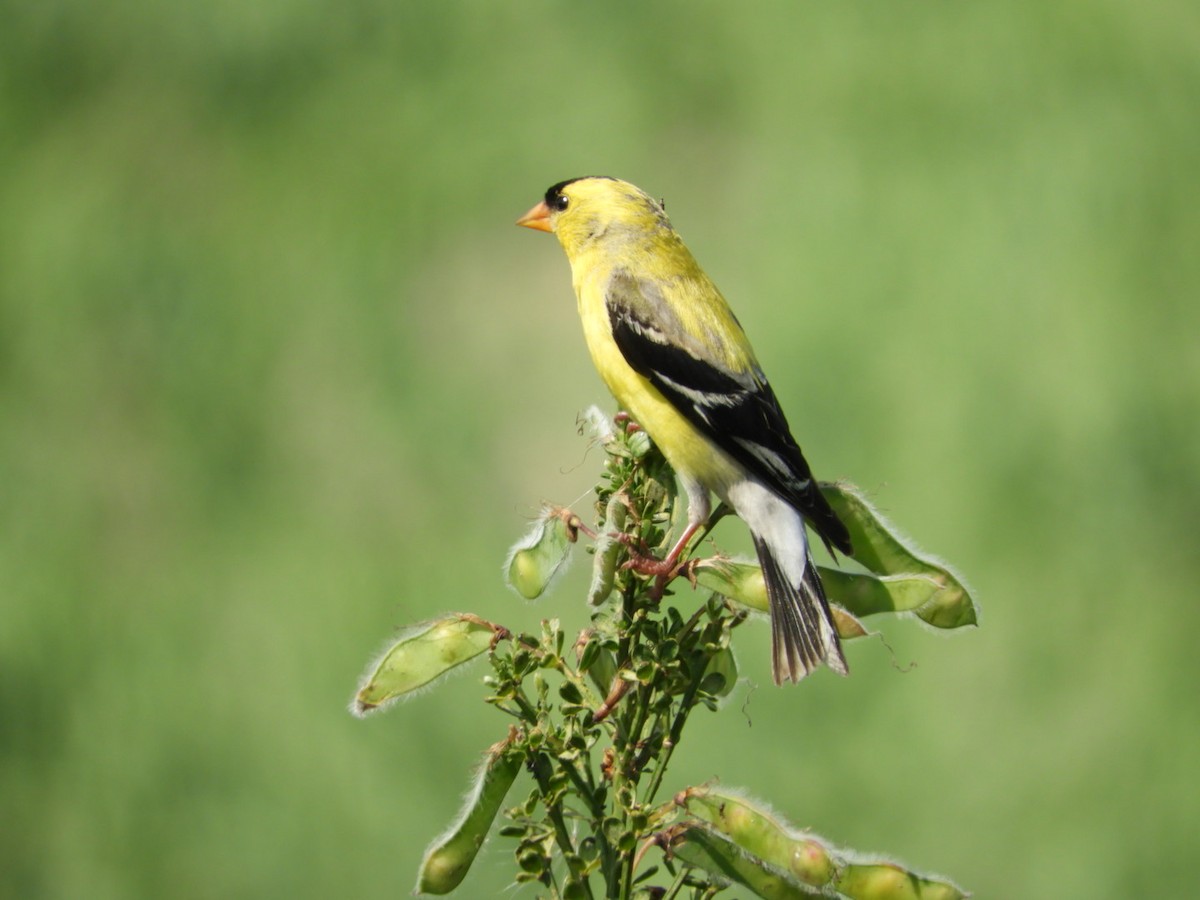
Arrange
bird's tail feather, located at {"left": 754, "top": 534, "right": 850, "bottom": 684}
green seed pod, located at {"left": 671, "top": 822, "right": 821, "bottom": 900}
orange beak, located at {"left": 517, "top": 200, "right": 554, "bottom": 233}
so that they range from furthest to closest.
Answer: orange beak, located at {"left": 517, "top": 200, "right": 554, "bottom": 233}, bird's tail feather, located at {"left": 754, "top": 534, "right": 850, "bottom": 684}, green seed pod, located at {"left": 671, "top": 822, "right": 821, "bottom": 900}

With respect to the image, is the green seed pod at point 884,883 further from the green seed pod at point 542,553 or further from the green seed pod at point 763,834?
the green seed pod at point 542,553

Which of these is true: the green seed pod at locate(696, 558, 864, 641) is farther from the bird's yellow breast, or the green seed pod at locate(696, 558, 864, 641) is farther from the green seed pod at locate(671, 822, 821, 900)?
the bird's yellow breast

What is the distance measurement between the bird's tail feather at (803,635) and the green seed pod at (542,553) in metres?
0.26

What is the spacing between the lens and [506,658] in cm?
120

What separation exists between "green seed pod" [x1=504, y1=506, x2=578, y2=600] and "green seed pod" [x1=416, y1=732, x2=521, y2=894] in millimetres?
220

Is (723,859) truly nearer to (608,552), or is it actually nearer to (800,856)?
(800,856)

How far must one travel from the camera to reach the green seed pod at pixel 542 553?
4.75 ft

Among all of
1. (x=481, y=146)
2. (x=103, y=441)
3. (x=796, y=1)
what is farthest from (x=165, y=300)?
(x=796, y=1)

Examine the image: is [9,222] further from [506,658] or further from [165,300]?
[506,658]

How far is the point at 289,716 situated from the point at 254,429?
1076 mm

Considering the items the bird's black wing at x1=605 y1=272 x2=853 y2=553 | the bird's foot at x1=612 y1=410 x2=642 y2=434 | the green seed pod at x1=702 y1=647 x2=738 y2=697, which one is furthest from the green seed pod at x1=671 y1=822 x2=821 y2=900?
the bird's black wing at x1=605 y1=272 x2=853 y2=553

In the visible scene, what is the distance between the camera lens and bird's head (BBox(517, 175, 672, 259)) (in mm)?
2270

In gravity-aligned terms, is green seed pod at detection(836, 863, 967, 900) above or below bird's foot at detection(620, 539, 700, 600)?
below

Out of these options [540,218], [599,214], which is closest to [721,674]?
[599,214]
